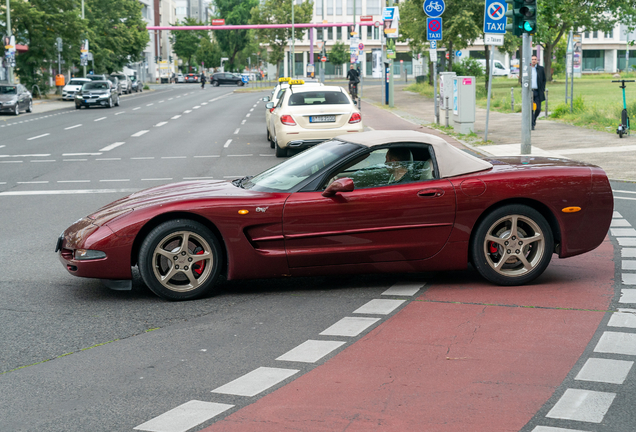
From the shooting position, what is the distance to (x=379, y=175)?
674 cm

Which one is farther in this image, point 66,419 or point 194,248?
point 194,248

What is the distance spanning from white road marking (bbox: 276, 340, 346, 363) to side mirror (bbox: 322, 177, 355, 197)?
1464 millimetres

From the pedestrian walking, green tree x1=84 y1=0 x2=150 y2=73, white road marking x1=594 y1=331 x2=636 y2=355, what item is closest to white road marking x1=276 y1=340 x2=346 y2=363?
white road marking x1=594 y1=331 x2=636 y2=355

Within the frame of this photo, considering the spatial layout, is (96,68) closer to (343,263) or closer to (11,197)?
(11,197)

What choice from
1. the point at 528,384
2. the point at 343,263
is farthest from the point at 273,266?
the point at 528,384

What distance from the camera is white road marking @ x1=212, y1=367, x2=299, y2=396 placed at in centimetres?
447

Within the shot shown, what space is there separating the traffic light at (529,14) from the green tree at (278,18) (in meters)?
95.8

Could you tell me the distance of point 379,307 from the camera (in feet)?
20.5

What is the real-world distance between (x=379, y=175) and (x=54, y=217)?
5589mm

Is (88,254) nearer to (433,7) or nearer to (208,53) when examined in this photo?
(433,7)

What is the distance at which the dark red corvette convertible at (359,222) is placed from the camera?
6.41 m

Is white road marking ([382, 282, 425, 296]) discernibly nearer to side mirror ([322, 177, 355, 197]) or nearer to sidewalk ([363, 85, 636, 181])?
side mirror ([322, 177, 355, 197])

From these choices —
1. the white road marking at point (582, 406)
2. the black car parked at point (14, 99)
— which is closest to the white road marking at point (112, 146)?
the white road marking at point (582, 406)

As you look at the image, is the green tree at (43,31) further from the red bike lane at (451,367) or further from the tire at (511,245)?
the red bike lane at (451,367)
